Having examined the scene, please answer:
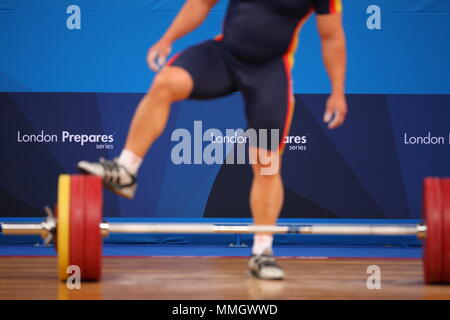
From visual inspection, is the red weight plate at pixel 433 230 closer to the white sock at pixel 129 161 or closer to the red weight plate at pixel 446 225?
the red weight plate at pixel 446 225

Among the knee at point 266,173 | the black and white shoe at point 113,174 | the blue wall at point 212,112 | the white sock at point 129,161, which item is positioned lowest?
the black and white shoe at point 113,174

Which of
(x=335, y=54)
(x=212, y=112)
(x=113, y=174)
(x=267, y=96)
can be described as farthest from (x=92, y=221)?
(x=212, y=112)

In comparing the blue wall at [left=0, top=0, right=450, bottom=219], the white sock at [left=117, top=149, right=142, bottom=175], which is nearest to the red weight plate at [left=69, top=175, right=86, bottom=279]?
the white sock at [left=117, top=149, right=142, bottom=175]

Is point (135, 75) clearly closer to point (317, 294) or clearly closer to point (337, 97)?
point (337, 97)

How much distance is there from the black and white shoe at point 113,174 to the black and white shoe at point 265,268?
702mm

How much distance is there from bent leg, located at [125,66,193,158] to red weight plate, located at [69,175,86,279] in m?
0.29

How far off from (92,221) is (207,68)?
740mm

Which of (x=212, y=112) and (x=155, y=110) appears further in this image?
(x=212, y=112)

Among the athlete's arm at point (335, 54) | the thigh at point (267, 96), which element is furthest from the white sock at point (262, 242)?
the athlete's arm at point (335, 54)

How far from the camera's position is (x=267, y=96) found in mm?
2920

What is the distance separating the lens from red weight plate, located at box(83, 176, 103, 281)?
2801 millimetres

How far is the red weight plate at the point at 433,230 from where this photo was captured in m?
2.87

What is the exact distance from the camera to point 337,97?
2.97m

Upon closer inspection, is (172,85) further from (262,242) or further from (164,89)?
(262,242)
